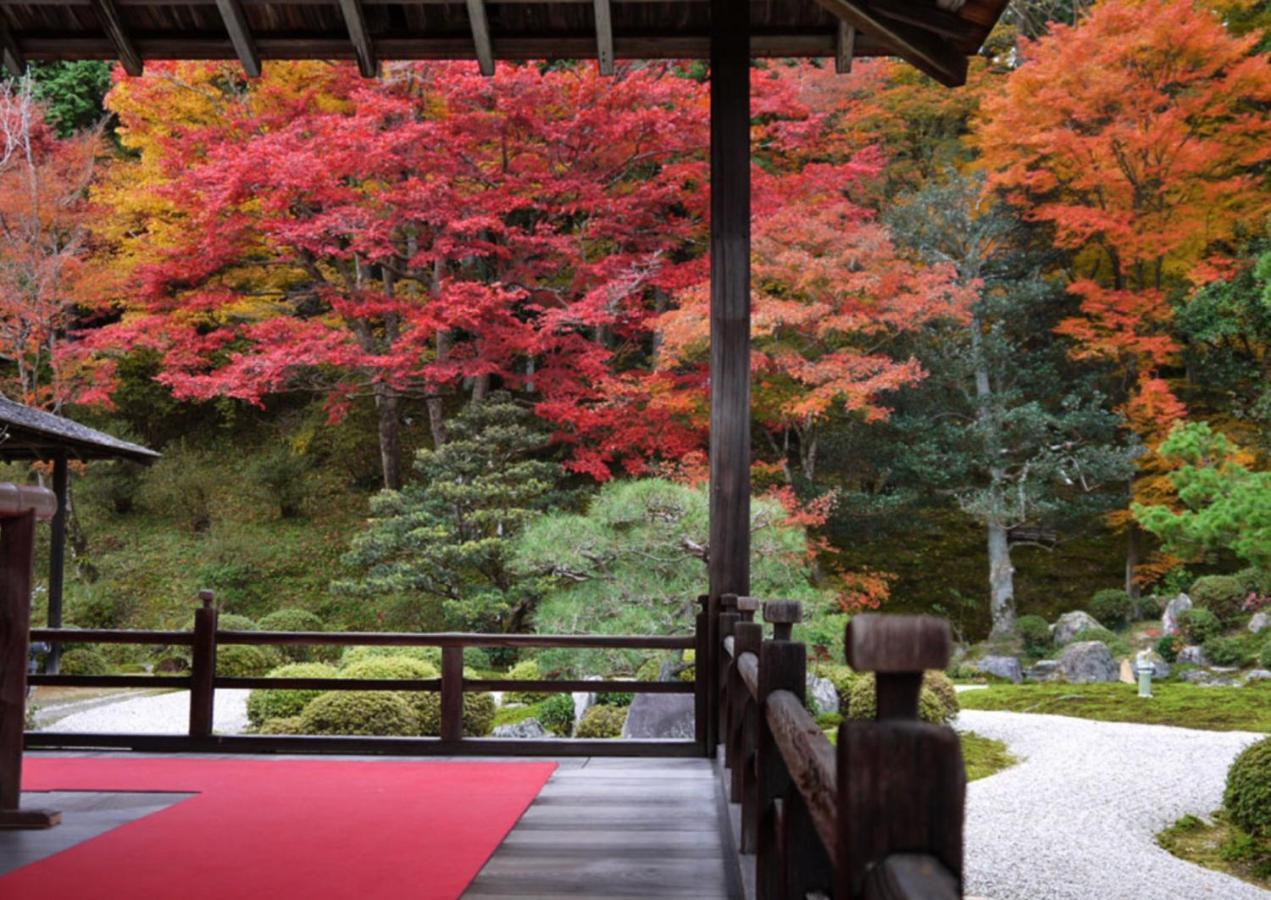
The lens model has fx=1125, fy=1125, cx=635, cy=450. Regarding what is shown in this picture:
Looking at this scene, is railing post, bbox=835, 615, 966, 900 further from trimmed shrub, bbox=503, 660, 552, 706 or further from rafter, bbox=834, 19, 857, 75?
trimmed shrub, bbox=503, 660, 552, 706

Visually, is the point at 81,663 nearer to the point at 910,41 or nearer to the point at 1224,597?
the point at 910,41

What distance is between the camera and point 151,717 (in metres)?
9.73

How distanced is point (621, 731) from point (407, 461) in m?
7.93

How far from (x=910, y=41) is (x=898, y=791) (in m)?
3.38

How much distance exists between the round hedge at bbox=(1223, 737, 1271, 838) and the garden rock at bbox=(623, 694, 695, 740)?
294cm

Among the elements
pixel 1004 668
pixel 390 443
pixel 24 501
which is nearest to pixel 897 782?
pixel 24 501

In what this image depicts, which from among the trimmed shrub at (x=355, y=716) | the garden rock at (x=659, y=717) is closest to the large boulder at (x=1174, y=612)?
the garden rock at (x=659, y=717)

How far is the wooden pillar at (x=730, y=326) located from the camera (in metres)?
4.07

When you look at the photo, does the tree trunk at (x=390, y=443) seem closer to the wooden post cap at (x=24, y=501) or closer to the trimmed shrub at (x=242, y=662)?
the trimmed shrub at (x=242, y=662)

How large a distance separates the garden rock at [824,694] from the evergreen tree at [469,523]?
10.2 ft

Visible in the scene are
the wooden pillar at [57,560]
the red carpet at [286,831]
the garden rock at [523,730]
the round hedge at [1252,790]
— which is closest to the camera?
the red carpet at [286,831]

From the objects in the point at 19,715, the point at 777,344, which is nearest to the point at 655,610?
the point at 777,344

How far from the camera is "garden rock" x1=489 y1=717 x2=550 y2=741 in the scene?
8000 millimetres

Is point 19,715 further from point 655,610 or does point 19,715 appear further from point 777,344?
point 777,344
